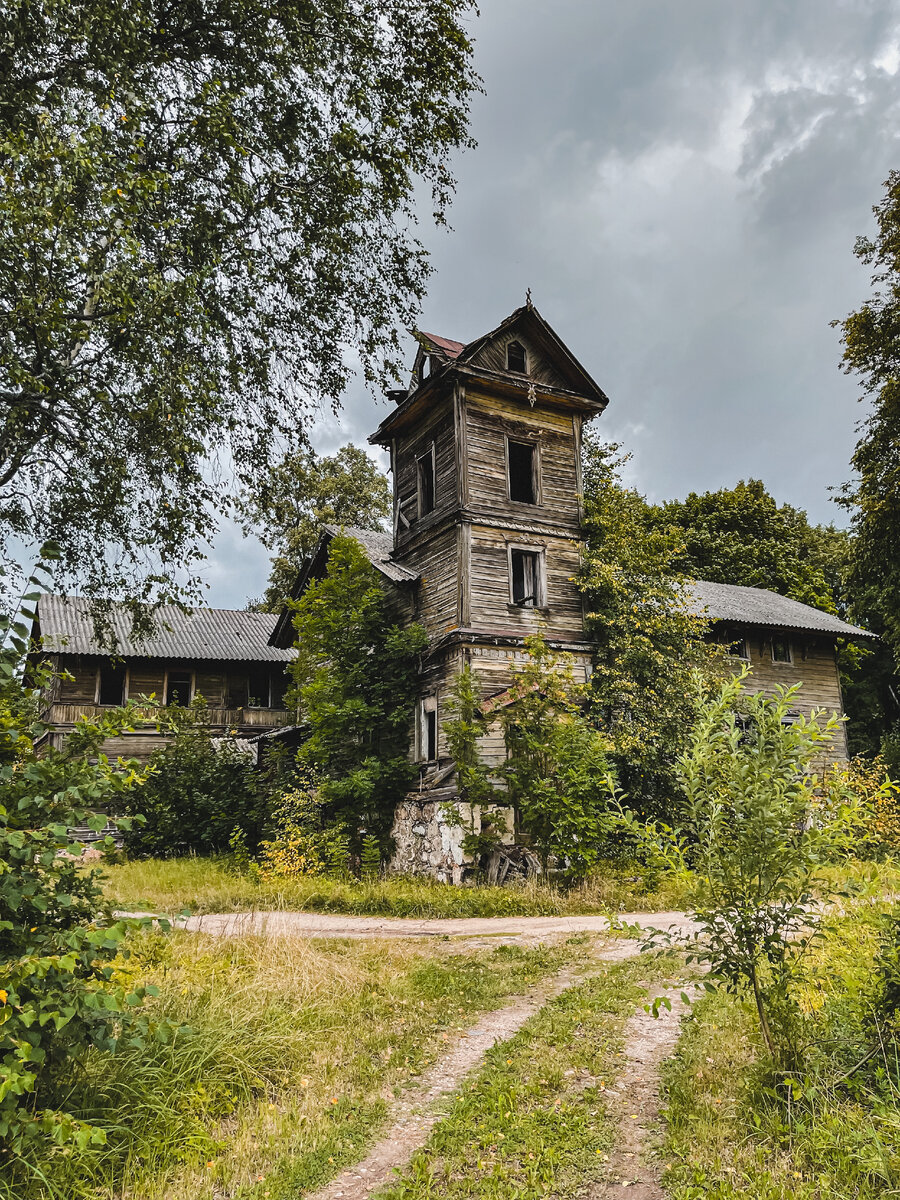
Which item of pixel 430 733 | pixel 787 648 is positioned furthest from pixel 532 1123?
pixel 787 648

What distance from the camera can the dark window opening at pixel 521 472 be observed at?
68.2 ft

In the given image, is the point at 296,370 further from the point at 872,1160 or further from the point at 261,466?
the point at 872,1160

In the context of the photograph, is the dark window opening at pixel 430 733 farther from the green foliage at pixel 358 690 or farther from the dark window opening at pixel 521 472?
the dark window opening at pixel 521 472

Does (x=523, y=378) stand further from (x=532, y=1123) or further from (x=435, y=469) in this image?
(x=532, y=1123)

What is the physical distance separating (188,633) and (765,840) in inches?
1223

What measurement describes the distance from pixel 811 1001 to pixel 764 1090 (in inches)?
62.4

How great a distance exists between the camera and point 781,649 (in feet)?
89.2

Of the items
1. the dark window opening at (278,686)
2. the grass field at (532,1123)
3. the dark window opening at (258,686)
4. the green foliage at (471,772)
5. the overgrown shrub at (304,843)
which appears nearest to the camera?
the grass field at (532,1123)

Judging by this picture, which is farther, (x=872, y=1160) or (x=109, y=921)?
(x=109, y=921)

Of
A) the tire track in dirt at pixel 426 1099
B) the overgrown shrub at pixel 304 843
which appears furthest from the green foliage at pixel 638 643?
the tire track in dirt at pixel 426 1099

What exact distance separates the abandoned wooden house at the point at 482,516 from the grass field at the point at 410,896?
98.0 inches

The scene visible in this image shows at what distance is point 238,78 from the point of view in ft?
28.1

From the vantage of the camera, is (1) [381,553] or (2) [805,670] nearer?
(1) [381,553]

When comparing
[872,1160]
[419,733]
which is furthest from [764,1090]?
[419,733]
